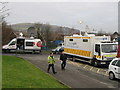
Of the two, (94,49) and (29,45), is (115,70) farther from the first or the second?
(29,45)

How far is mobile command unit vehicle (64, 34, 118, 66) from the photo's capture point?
19734mm

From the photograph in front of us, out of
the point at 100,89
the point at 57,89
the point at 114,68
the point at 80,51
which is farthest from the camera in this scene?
the point at 80,51

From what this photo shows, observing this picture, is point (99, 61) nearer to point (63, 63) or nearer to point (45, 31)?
point (63, 63)

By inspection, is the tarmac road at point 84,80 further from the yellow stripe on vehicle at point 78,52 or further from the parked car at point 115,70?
the yellow stripe on vehicle at point 78,52

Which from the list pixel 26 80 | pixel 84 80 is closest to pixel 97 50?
pixel 84 80

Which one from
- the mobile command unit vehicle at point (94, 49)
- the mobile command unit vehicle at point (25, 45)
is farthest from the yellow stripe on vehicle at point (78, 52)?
the mobile command unit vehicle at point (25, 45)

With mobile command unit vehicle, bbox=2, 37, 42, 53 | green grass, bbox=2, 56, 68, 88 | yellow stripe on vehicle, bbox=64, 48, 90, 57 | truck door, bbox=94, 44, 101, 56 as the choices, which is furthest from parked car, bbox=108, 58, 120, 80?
mobile command unit vehicle, bbox=2, 37, 42, 53

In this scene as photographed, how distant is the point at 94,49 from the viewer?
69.3ft

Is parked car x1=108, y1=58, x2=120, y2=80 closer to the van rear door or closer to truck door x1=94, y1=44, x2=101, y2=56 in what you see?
truck door x1=94, y1=44, x2=101, y2=56

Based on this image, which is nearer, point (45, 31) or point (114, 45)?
point (114, 45)

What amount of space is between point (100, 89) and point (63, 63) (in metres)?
7.92

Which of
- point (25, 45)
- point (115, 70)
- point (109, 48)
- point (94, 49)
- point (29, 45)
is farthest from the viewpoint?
point (29, 45)

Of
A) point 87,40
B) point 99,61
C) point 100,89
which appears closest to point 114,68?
point 100,89

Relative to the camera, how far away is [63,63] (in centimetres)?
1802
